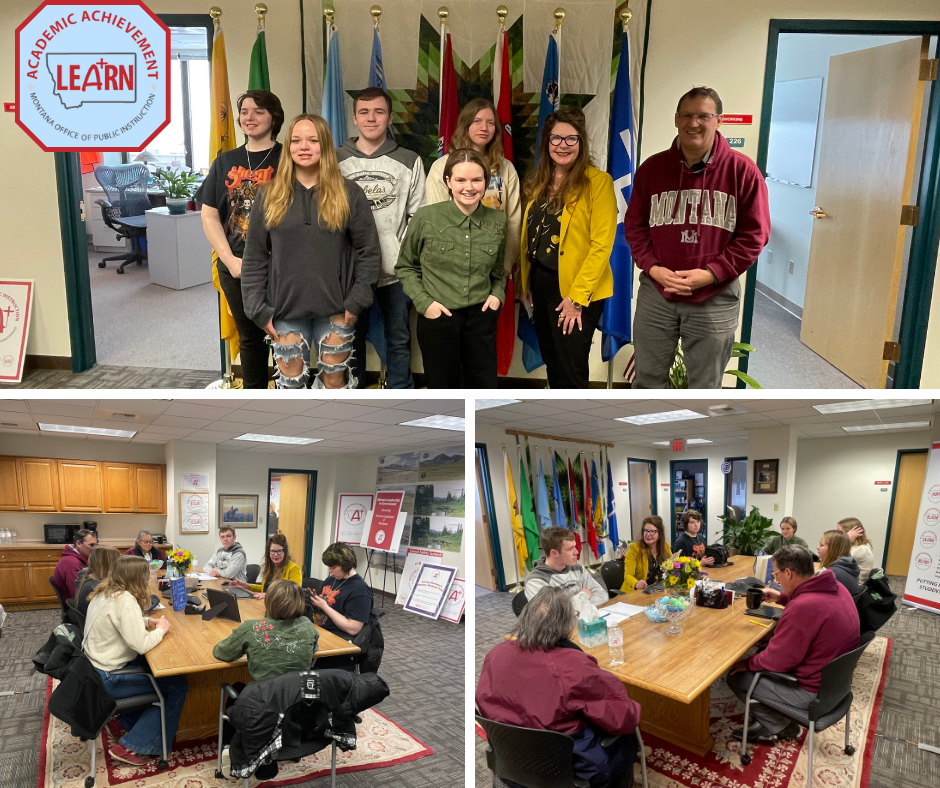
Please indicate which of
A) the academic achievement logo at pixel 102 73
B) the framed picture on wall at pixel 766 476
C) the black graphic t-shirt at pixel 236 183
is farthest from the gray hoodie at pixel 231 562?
the academic achievement logo at pixel 102 73

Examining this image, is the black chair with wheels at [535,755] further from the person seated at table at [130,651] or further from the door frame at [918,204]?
the door frame at [918,204]

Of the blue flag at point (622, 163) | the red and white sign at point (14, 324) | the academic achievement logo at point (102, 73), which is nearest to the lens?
the academic achievement logo at point (102, 73)

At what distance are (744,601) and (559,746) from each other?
25.4 inches

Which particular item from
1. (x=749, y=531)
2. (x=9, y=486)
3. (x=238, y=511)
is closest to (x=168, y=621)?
(x=238, y=511)

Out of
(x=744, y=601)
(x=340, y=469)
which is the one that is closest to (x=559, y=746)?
(x=744, y=601)

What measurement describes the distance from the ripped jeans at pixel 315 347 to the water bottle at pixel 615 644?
182 centimetres

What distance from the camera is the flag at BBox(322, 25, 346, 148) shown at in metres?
3.94

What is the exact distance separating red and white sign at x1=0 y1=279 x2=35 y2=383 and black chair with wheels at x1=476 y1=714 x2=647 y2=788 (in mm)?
3907

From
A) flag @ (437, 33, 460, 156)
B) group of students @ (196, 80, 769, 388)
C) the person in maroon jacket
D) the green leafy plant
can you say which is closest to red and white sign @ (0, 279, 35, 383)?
group of students @ (196, 80, 769, 388)

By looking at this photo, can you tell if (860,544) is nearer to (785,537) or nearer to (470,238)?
(785,537)

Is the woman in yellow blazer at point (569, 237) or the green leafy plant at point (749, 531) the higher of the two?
the woman in yellow blazer at point (569, 237)

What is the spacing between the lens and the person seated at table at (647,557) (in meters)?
2.11

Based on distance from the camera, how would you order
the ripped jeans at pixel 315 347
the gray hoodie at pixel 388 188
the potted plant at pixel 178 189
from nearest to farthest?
the ripped jeans at pixel 315 347
the gray hoodie at pixel 388 188
the potted plant at pixel 178 189

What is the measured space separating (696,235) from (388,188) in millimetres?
1370
